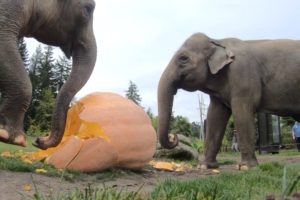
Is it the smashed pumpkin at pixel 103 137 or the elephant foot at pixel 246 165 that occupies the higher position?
the smashed pumpkin at pixel 103 137

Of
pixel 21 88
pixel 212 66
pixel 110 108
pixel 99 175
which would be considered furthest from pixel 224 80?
pixel 21 88

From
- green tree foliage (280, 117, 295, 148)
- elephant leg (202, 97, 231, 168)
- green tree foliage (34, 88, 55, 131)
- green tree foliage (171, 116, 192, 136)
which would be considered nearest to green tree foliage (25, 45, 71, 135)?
green tree foliage (34, 88, 55, 131)

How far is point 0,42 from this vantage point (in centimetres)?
469

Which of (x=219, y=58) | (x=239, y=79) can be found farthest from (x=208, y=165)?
(x=219, y=58)

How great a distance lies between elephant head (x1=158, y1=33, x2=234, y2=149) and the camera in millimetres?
10289

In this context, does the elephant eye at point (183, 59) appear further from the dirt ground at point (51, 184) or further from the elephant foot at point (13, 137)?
the elephant foot at point (13, 137)

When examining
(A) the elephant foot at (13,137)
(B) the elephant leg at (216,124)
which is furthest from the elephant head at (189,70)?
(A) the elephant foot at (13,137)

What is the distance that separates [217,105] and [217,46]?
1.20 meters

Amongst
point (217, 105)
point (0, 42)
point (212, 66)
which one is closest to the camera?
point (0, 42)

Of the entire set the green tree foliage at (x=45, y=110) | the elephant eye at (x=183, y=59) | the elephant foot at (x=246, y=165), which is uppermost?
the green tree foliage at (x=45, y=110)

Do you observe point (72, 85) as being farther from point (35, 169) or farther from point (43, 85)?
point (43, 85)

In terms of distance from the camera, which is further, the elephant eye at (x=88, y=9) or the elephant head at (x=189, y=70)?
the elephant head at (x=189, y=70)

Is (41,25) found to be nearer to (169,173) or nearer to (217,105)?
(169,173)

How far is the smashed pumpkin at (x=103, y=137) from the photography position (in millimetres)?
7195
